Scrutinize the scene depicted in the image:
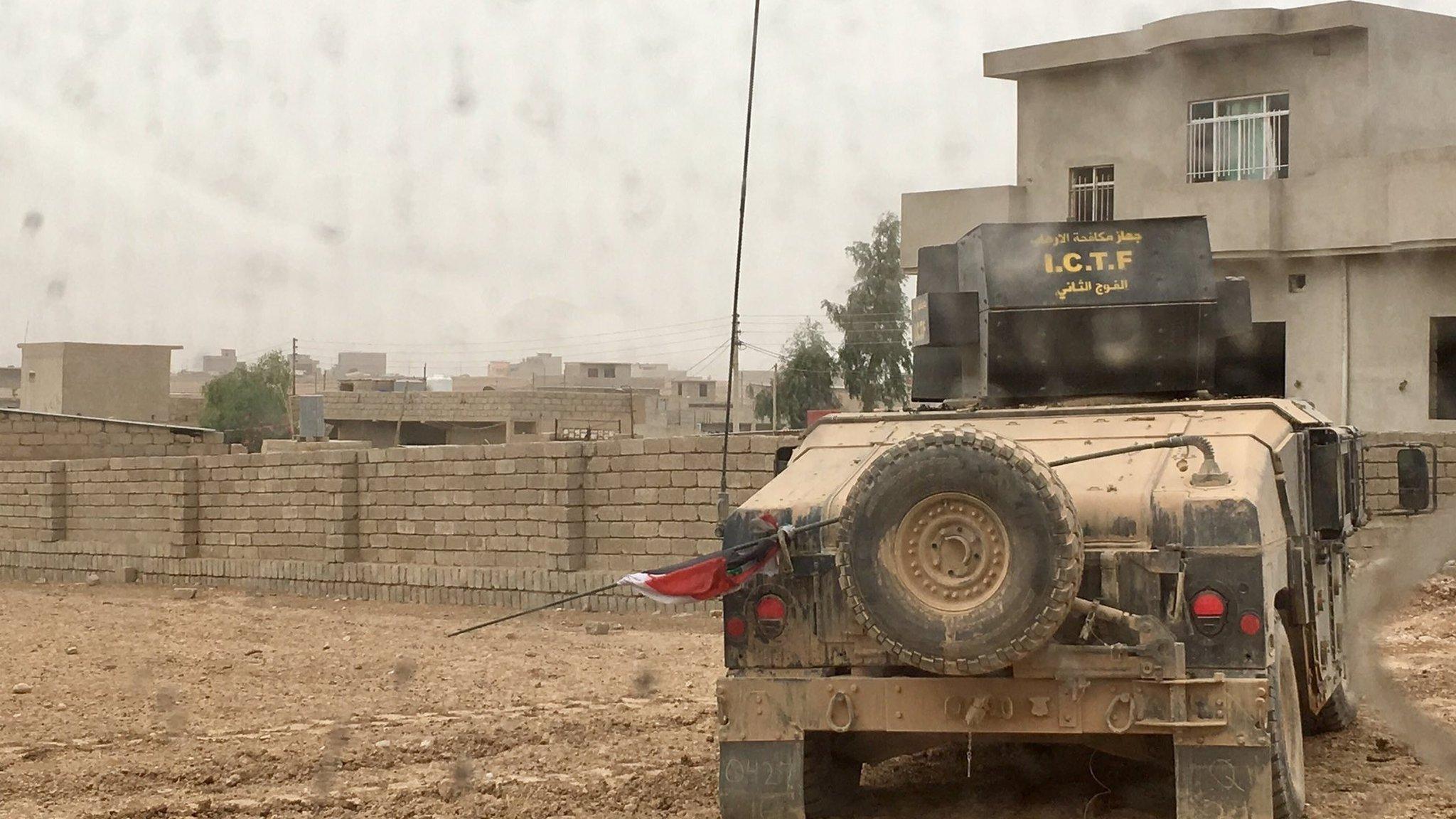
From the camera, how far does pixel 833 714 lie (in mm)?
5680

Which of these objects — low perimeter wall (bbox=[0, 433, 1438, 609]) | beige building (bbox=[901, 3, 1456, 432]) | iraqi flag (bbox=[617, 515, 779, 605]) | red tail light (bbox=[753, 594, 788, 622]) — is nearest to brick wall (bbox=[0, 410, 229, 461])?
low perimeter wall (bbox=[0, 433, 1438, 609])

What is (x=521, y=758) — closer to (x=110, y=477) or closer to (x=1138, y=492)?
(x=1138, y=492)

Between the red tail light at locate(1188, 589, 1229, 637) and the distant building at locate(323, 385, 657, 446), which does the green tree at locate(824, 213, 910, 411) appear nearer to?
the distant building at locate(323, 385, 657, 446)

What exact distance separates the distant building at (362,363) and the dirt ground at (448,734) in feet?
231

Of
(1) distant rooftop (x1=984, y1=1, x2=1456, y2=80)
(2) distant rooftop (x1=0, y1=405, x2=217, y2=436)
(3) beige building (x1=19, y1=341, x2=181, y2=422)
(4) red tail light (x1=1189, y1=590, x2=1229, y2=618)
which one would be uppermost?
(1) distant rooftop (x1=984, y1=1, x2=1456, y2=80)

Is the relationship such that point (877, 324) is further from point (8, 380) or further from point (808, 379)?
→ point (8, 380)

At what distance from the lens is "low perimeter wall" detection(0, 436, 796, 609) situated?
613 inches

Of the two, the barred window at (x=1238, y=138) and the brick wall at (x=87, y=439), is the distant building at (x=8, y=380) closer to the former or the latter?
the brick wall at (x=87, y=439)

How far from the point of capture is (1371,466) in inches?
585

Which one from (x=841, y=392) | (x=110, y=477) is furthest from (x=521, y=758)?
(x=841, y=392)

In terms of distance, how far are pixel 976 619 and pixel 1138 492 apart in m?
0.82

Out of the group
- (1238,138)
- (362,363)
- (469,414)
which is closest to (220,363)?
(362,363)

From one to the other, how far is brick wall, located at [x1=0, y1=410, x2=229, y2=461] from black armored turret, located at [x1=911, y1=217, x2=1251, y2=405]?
938 inches

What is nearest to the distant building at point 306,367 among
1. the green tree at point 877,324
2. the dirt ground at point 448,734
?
the green tree at point 877,324
